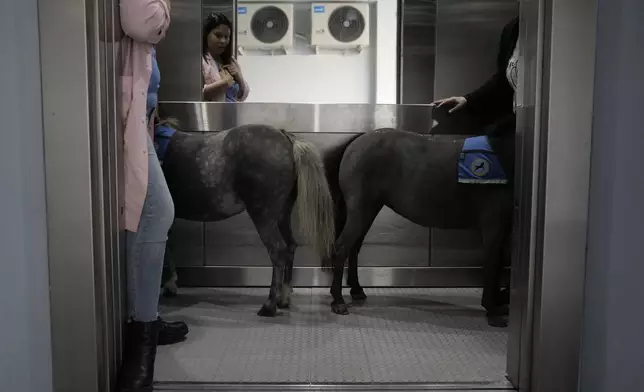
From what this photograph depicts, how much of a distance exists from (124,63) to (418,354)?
1.26m

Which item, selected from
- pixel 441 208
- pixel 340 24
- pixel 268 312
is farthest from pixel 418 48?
pixel 268 312

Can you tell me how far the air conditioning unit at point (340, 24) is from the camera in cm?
411

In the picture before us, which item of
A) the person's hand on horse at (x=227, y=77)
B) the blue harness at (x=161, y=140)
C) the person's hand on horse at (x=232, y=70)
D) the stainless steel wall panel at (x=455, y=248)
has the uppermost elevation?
the person's hand on horse at (x=232, y=70)

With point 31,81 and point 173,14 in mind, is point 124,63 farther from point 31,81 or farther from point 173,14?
point 173,14

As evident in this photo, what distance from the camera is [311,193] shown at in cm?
227

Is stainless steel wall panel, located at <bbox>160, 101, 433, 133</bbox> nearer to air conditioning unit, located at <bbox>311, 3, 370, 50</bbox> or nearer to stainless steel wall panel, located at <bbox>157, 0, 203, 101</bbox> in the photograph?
stainless steel wall panel, located at <bbox>157, 0, 203, 101</bbox>

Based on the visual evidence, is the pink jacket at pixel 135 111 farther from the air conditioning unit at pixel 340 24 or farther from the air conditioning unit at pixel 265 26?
the air conditioning unit at pixel 340 24

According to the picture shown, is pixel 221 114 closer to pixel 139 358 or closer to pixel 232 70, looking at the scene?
pixel 232 70

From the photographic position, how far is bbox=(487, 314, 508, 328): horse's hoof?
2.20 metres

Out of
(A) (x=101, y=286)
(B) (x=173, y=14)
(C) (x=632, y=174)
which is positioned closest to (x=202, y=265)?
(B) (x=173, y=14)

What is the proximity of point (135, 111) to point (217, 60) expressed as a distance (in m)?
1.52

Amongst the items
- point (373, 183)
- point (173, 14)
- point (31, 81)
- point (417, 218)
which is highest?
point (173, 14)

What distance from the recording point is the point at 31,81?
48.6 inches

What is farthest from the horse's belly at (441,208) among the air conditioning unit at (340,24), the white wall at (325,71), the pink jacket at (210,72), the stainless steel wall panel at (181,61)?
the air conditioning unit at (340,24)
